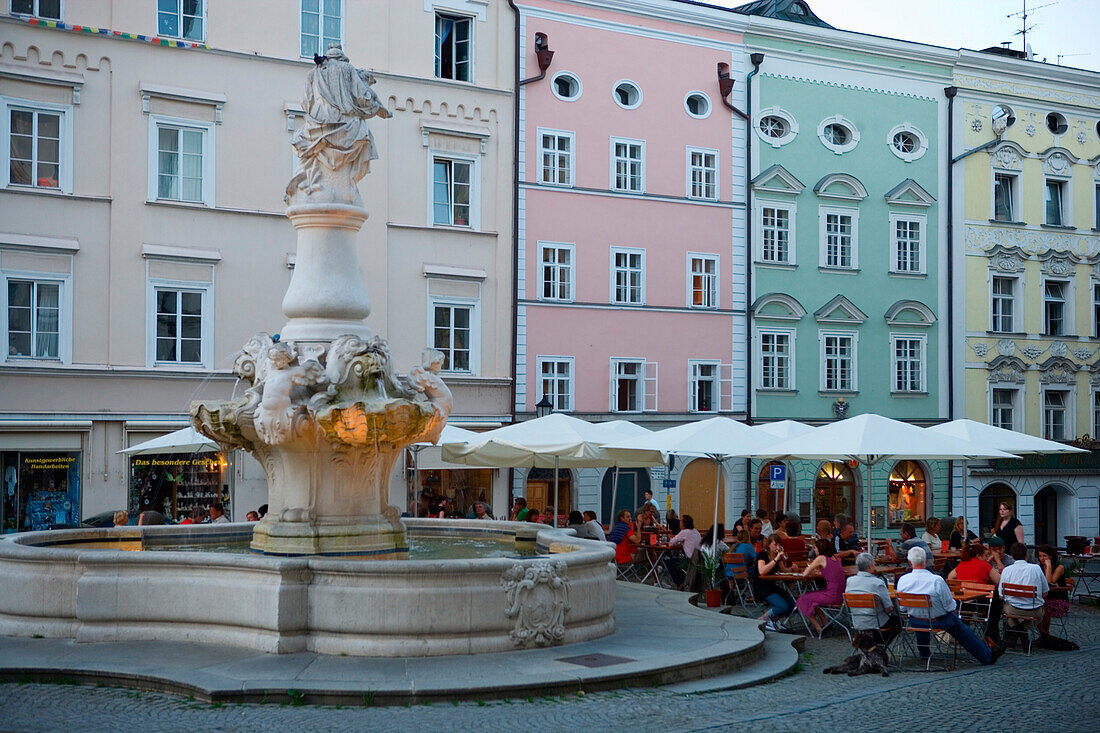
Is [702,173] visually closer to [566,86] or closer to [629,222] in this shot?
[629,222]

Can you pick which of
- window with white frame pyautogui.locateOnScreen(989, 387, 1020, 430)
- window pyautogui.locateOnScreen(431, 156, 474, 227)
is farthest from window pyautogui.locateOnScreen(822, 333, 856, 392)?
window pyautogui.locateOnScreen(431, 156, 474, 227)

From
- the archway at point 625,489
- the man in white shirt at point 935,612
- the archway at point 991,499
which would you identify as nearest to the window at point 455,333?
the archway at point 625,489

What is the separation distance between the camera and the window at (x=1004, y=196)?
39.8m

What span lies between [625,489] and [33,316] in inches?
572

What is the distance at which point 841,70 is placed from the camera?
37094 mm

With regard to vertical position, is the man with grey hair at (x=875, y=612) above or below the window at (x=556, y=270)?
below

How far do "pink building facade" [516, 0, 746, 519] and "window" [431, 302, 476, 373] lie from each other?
4.54 feet

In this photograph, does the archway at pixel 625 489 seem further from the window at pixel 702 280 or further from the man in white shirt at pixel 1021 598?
the man in white shirt at pixel 1021 598

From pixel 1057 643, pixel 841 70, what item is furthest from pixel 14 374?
pixel 841 70

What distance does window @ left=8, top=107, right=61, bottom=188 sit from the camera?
26.7m

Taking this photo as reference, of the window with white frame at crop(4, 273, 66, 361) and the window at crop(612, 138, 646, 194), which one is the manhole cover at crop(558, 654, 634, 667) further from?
the window at crop(612, 138, 646, 194)

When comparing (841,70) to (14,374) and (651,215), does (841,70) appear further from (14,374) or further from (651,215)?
(14,374)

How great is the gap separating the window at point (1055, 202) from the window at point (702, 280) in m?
12.4

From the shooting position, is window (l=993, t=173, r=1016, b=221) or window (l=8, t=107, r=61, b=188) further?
window (l=993, t=173, r=1016, b=221)
